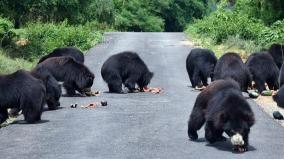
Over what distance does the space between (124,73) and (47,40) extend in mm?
13895

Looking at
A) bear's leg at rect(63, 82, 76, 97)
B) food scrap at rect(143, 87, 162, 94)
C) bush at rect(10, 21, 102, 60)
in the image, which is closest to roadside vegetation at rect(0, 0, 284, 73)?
bush at rect(10, 21, 102, 60)

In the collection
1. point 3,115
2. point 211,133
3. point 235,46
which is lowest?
point 235,46

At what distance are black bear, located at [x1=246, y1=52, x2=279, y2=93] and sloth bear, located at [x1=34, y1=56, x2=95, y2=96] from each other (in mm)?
4215

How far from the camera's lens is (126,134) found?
1220cm

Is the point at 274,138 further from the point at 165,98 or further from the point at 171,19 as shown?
the point at 171,19

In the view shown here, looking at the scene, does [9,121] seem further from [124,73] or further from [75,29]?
[75,29]

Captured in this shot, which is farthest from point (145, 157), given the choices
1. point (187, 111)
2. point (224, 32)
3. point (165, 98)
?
point (224, 32)

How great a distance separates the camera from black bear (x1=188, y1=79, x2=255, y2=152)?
10.1 metres

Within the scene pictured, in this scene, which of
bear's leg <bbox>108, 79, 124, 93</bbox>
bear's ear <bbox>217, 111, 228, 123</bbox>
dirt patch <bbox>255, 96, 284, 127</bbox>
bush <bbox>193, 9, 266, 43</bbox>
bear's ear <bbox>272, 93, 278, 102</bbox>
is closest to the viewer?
bear's ear <bbox>217, 111, 228, 123</bbox>

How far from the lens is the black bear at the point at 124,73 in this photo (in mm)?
18125

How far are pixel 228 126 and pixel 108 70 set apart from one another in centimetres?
840

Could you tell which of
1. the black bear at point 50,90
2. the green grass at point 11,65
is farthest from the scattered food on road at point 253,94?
the green grass at point 11,65

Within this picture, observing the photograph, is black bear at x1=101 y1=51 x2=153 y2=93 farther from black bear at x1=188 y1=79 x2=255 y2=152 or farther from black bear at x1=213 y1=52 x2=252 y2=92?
black bear at x1=188 y1=79 x2=255 y2=152

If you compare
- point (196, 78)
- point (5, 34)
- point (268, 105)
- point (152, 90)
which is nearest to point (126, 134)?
point (268, 105)
